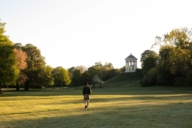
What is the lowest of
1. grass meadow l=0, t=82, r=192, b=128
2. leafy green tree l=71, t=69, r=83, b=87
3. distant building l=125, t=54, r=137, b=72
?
grass meadow l=0, t=82, r=192, b=128

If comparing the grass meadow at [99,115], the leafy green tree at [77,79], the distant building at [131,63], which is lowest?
the grass meadow at [99,115]

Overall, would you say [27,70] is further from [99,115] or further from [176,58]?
[99,115]

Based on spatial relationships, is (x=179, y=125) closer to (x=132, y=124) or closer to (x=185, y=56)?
(x=132, y=124)

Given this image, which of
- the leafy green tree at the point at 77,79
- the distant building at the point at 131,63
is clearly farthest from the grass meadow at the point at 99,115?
the distant building at the point at 131,63

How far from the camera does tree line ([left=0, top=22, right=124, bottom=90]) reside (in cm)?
4831

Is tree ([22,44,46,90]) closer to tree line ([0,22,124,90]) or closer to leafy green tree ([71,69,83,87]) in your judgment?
tree line ([0,22,124,90])

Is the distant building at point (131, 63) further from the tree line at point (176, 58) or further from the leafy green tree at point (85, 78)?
the tree line at point (176, 58)

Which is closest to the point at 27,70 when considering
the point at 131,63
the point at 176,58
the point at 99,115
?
the point at 176,58

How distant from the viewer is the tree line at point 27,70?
48.3m

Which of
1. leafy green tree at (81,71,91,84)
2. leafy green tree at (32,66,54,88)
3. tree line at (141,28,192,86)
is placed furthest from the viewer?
leafy green tree at (81,71,91,84)

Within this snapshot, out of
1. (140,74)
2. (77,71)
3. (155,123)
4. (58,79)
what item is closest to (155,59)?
(140,74)

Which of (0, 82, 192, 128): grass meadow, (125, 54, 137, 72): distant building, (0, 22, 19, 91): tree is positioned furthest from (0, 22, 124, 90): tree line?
(0, 82, 192, 128): grass meadow

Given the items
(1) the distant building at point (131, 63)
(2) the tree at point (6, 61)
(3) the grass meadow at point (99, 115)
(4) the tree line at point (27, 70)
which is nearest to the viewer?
(3) the grass meadow at point (99, 115)

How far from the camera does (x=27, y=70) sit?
84.6 m
